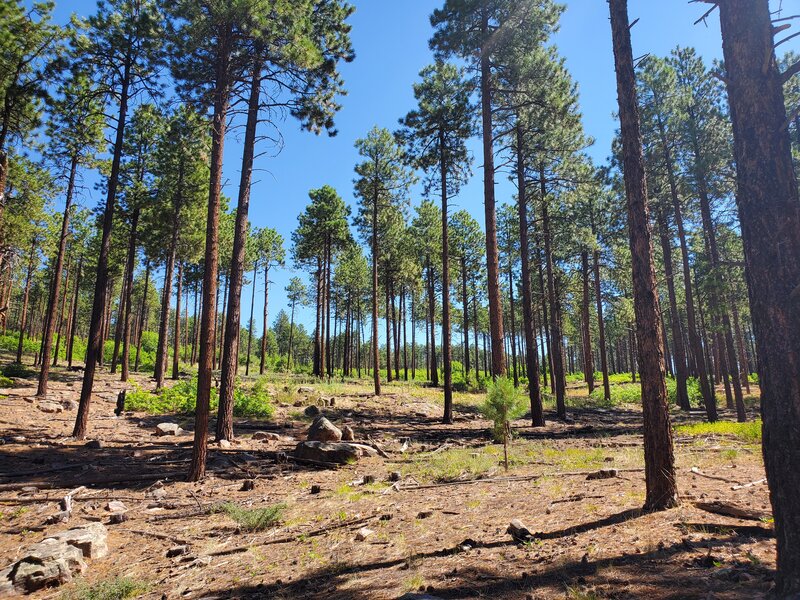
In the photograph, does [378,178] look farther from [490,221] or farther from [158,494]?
[158,494]

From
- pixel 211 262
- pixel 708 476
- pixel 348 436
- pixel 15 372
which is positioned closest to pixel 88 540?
pixel 211 262

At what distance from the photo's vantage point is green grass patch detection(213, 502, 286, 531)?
6371 millimetres

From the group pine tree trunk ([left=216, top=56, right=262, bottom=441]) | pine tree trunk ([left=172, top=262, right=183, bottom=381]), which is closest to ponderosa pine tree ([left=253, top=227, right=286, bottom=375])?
pine tree trunk ([left=172, top=262, right=183, bottom=381])

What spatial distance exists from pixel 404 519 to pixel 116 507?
16.3 feet

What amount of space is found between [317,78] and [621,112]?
368 inches

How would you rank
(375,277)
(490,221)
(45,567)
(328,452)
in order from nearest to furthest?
(45,567), (328,452), (490,221), (375,277)

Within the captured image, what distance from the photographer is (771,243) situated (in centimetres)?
330

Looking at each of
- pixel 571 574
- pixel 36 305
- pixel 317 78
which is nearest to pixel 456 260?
pixel 317 78

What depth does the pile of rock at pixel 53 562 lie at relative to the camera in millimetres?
4633

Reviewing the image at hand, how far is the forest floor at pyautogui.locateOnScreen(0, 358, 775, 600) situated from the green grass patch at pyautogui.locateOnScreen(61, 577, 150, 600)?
0.14 ft

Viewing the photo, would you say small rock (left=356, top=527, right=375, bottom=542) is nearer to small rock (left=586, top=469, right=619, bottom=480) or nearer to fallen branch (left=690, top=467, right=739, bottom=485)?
small rock (left=586, top=469, right=619, bottom=480)

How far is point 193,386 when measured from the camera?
18.9 metres

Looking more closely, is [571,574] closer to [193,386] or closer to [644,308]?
[644,308]

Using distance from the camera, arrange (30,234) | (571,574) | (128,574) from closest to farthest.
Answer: (571,574), (128,574), (30,234)
